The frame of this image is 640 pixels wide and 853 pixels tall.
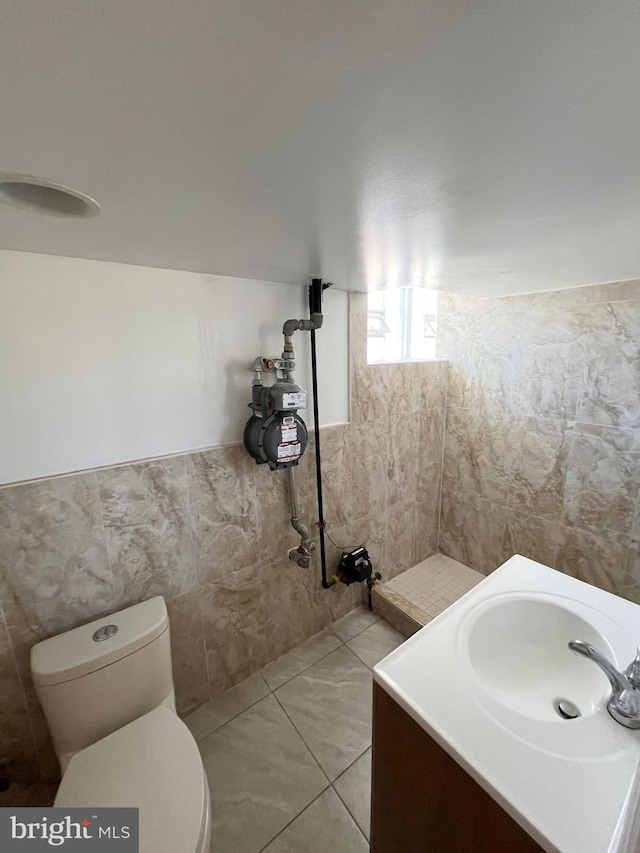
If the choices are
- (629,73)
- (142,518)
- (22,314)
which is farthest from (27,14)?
(142,518)

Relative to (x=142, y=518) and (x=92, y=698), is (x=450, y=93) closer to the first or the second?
(x=142, y=518)

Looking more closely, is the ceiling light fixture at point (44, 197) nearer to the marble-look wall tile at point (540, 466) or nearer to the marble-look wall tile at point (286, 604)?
the marble-look wall tile at point (286, 604)

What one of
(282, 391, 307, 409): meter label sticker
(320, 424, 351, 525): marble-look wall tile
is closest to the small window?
(320, 424, 351, 525): marble-look wall tile

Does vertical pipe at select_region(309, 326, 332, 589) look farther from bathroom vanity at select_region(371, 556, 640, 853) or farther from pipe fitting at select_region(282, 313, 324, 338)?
bathroom vanity at select_region(371, 556, 640, 853)

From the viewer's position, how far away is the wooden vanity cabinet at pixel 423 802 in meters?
0.66

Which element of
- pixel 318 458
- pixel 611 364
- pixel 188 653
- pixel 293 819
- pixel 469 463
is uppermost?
pixel 611 364

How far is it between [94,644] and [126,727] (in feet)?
0.94

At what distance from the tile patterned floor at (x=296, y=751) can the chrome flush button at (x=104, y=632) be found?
28.7 inches

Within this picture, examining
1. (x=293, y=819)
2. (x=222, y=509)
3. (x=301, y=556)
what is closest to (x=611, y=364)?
(x=301, y=556)

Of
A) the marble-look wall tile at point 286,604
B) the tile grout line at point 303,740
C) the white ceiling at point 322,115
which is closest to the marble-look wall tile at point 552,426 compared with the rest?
the white ceiling at point 322,115

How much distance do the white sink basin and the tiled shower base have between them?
90 cm

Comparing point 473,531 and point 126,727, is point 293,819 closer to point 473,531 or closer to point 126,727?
point 126,727

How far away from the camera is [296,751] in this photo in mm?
→ 1392
